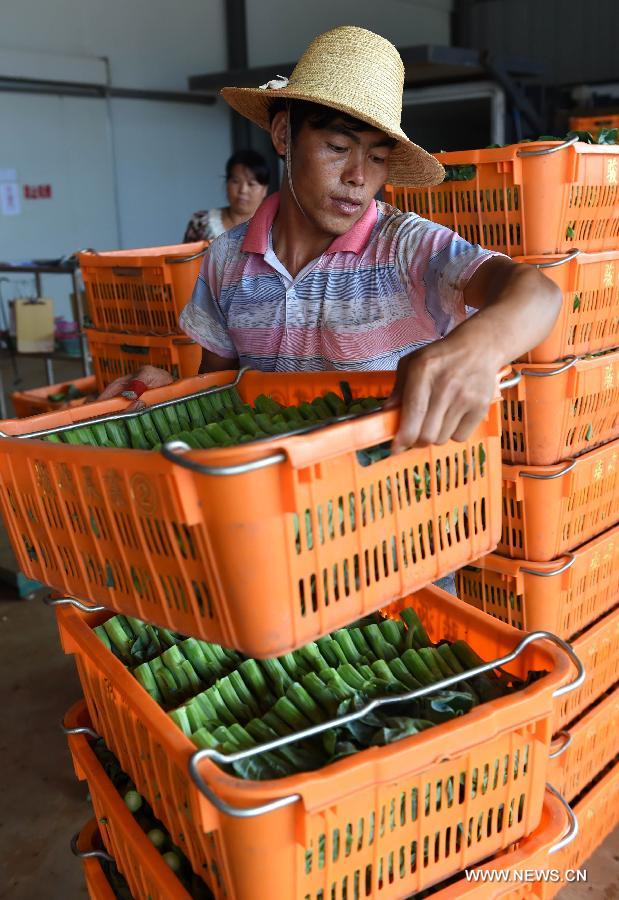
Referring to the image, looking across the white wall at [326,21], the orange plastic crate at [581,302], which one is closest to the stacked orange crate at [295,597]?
the orange plastic crate at [581,302]

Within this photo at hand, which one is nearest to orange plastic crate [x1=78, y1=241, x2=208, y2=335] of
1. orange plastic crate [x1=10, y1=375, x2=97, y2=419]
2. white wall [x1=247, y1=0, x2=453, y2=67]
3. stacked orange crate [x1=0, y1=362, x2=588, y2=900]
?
orange plastic crate [x1=10, y1=375, x2=97, y2=419]

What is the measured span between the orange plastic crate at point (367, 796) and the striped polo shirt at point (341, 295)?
0.59 metres

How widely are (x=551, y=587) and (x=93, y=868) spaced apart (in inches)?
48.5

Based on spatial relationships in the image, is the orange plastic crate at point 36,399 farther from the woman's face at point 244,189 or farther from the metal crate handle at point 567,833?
the metal crate handle at point 567,833

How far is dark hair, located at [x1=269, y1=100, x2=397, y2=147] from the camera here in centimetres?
151

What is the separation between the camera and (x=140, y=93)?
898cm

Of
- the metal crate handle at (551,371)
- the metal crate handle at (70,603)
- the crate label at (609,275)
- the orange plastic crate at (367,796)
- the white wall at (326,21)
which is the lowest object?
the orange plastic crate at (367,796)

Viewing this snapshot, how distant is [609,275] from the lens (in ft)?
7.16

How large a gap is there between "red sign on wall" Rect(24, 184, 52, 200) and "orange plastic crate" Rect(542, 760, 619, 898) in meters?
7.77

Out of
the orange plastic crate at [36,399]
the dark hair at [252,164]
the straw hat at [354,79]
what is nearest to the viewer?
the straw hat at [354,79]

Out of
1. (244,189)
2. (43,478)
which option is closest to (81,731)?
(43,478)

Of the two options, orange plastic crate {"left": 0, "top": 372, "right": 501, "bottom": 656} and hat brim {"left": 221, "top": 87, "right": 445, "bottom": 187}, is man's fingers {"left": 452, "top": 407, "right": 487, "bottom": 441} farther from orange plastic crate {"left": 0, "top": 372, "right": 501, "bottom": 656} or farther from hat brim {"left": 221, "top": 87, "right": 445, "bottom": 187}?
hat brim {"left": 221, "top": 87, "right": 445, "bottom": 187}

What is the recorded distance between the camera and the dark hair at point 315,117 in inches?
59.6

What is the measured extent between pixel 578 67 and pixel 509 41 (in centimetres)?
115
